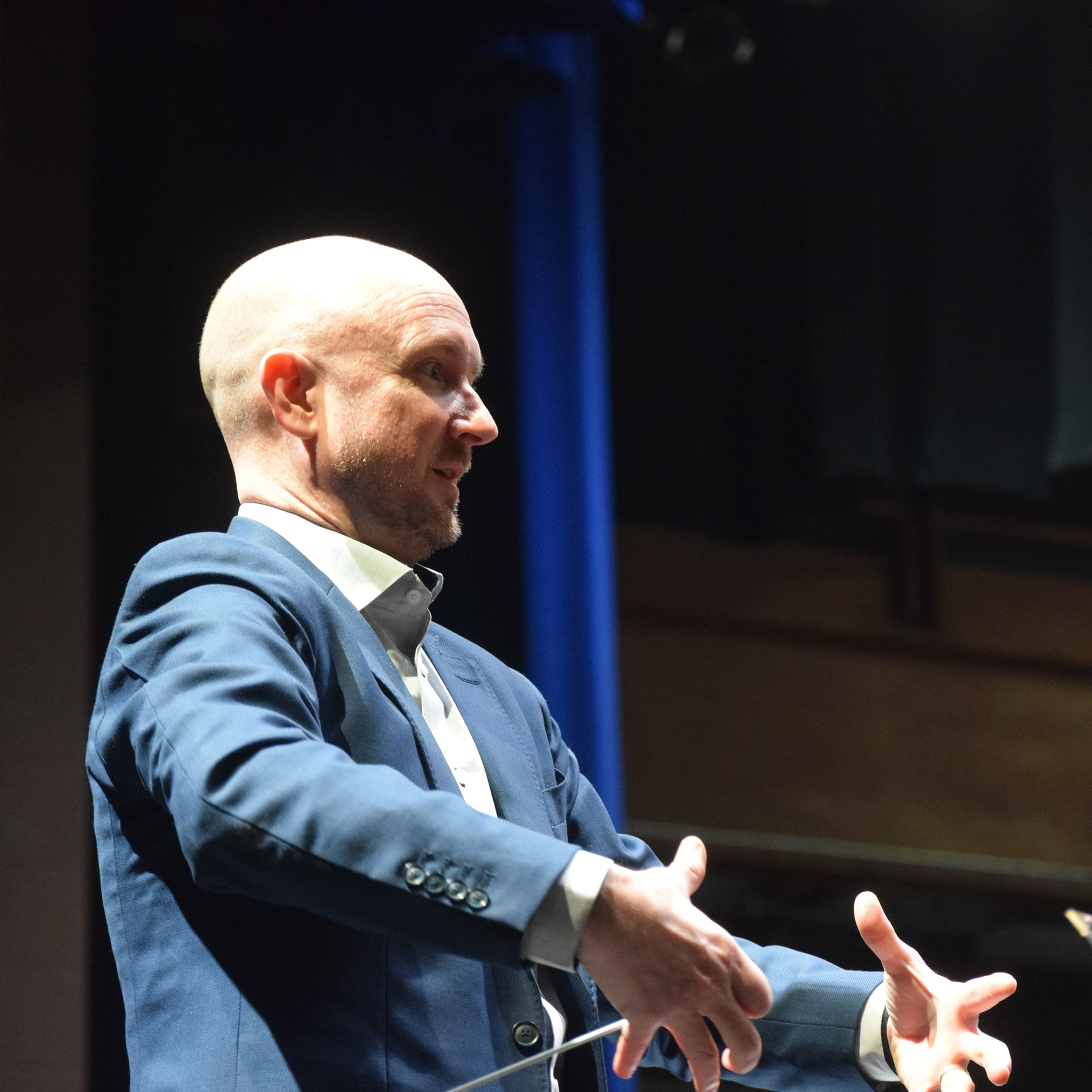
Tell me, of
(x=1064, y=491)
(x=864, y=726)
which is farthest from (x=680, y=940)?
(x=1064, y=491)

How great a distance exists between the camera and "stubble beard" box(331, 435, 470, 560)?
1215mm

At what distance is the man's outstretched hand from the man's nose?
1.47ft

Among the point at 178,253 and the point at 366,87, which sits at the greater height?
the point at 366,87

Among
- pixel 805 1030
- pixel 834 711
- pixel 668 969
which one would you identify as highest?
pixel 668 969

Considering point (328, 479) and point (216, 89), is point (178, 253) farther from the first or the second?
point (328, 479)

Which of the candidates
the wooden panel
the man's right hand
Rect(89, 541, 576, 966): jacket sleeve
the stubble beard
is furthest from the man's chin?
the wooden panel

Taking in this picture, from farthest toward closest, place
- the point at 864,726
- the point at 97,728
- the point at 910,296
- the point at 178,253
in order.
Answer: the point at 864,726, the point at 910,296, the point at 178,253, the point at 97,728

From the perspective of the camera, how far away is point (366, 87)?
100.0 inches

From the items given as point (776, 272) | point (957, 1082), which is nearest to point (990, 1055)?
point (957, 1082)

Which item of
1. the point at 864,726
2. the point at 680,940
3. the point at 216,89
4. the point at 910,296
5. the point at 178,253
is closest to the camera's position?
the point at 680,940

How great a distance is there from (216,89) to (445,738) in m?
2.15

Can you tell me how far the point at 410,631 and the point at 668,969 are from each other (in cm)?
43

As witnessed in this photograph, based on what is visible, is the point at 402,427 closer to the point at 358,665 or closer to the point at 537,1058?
the point at 358,665

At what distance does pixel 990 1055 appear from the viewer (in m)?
1.08
